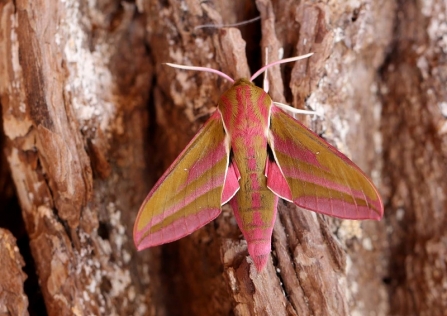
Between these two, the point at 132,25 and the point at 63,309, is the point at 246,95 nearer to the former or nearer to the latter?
the point at 132,25

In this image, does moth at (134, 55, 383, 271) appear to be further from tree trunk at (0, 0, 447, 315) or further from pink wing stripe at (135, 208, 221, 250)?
tree trunk at (0, 0, 447, 315)

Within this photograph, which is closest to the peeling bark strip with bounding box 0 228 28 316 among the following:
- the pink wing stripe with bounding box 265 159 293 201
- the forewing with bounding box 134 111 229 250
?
the forewing with bounding box 134 111 229 250

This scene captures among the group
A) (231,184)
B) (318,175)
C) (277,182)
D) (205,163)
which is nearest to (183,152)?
(205,163)

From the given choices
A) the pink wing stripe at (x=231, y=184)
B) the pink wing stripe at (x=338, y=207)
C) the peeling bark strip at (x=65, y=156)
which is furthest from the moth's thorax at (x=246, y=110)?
the peeling bark strip at (x=65, y=156)

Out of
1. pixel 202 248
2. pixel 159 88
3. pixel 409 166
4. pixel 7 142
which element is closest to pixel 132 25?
pixel 159 88

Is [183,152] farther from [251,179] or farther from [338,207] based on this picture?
[338,207]

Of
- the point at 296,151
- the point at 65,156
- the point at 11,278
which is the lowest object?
the point at 11,278
